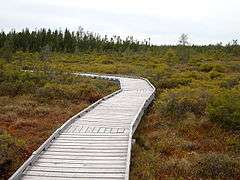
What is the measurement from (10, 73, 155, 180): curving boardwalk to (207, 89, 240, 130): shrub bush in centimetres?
273

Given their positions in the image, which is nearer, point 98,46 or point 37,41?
point 37,41

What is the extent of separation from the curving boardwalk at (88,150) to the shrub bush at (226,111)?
2734 mm

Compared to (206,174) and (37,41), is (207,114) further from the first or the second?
(37,41)

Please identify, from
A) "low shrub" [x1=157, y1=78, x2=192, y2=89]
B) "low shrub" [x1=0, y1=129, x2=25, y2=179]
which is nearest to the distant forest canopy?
"low shrub" [x1=157, y1=78, x2=192, y2=89]

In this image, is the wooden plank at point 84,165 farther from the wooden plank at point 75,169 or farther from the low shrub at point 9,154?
the low shrub at point 9,154

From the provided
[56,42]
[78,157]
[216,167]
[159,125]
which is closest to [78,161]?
[78,157]

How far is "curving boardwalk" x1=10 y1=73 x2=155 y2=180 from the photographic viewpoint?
9602mm

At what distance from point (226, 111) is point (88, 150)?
5841 mm

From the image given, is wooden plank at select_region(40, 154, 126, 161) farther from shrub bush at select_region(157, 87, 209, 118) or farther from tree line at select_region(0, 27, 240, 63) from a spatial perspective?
tree line at select_region(0, 27, 240, 63)

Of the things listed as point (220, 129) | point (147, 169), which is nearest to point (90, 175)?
point (147, 169)

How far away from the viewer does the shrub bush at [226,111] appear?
14.7 metres

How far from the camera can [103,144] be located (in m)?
12.1

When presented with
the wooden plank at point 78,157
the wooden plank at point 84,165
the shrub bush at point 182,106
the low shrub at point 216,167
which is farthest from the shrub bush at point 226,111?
the wooden plank at point 84,165

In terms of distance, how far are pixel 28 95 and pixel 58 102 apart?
2448mm
